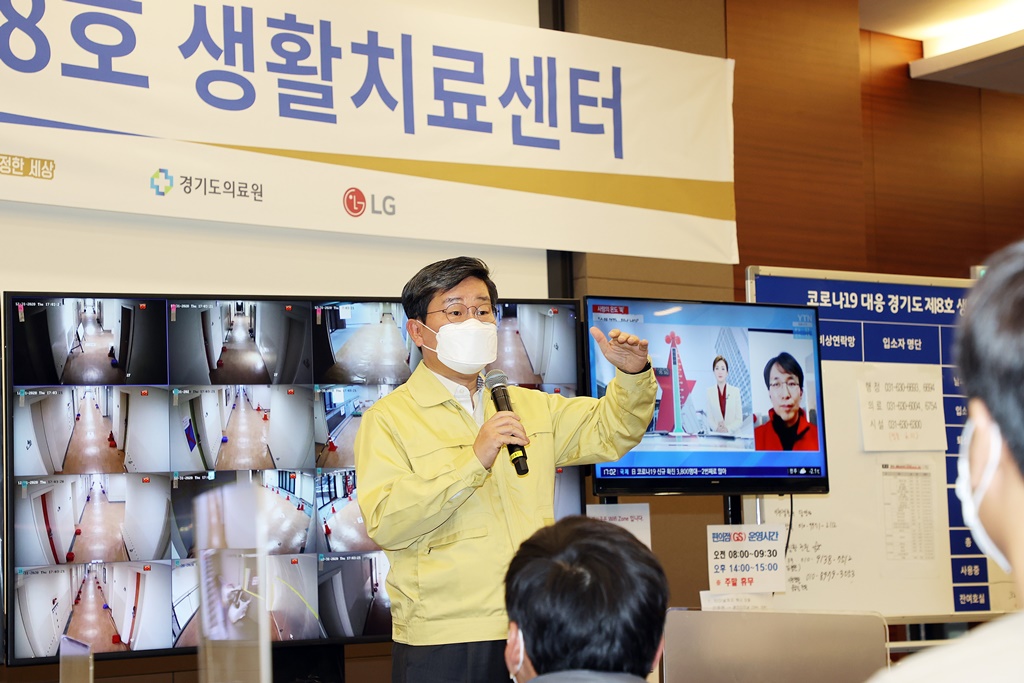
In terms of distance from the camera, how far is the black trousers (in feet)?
8.61

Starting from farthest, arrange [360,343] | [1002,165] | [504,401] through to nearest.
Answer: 1. [1002,165]
2. [360,343]
3. [504,401]

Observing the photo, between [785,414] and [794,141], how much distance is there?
7.19 ft

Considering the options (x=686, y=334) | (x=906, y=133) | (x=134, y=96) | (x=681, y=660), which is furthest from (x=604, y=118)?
(x=906, y=133)

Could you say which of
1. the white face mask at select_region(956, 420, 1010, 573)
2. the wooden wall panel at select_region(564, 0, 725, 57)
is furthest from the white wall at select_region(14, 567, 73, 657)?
the wooden wall panel at select_region(564, 0, 725, 57)

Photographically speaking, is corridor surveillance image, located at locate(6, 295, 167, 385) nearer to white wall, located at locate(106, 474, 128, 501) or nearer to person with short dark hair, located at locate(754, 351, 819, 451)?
white wall, located at locate(106, 474, 128, 501)

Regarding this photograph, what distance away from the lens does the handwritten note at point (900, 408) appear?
4.67 meters

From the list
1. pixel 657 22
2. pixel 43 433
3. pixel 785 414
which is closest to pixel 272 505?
pixel 43 433

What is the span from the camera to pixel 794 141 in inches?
222

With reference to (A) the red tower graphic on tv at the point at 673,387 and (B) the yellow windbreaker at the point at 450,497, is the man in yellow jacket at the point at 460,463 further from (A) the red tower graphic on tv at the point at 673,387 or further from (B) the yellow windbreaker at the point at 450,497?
(A) the red tower graphic on tv at the point at 673,387

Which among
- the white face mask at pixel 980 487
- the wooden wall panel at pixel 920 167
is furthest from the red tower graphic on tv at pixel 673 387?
the wooden wall panel at pixel 920 167

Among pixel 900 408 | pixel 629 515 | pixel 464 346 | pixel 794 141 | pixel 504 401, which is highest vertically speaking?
pixel 794 141

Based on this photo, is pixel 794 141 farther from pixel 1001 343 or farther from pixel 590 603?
pixel 1001 343

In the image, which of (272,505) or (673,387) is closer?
(272,505)

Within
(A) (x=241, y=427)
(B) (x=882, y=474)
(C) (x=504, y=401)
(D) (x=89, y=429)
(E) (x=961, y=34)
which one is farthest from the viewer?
(E) (x=961, y=34)
